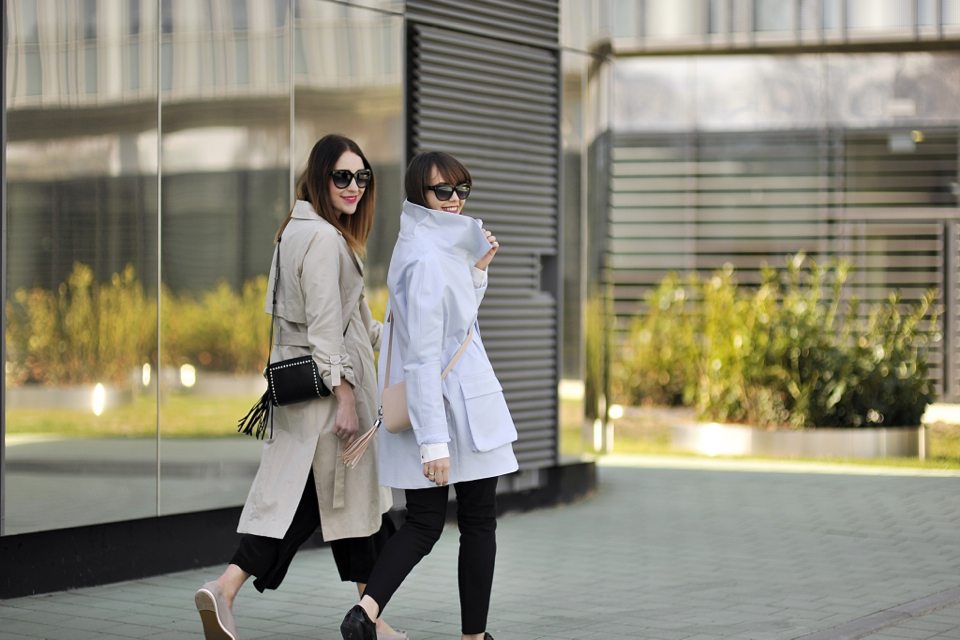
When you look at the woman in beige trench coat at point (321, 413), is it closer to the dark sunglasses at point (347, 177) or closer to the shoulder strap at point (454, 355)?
the dark sunglasses at point (347, 177)

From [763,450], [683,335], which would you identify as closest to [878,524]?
[763,450]

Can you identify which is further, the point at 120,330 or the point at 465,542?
the point at 120,330

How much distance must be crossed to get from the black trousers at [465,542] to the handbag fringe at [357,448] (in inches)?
11.7

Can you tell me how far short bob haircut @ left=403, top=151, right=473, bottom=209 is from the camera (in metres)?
4.64

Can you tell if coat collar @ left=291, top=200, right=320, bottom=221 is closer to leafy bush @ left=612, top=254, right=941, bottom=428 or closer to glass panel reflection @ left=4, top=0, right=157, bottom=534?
glass panel reflection @ left=4, top=0, right=157, bottom=534

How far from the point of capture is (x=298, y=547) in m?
5.05

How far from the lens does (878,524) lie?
8133 millimetres

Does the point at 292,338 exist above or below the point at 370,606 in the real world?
above

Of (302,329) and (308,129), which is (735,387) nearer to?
(308,129)

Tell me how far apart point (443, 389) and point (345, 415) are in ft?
1.66

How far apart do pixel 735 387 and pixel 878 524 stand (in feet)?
13.1

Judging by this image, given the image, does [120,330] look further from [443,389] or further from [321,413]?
[443,389]

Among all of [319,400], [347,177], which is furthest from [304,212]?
[319,400]

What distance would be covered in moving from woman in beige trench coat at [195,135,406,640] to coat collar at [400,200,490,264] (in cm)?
42
